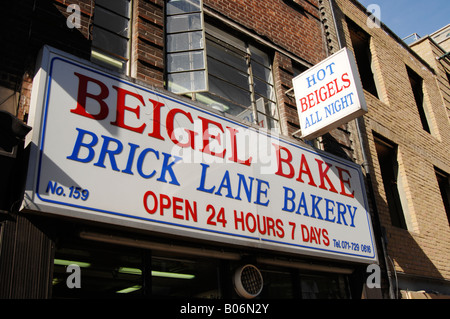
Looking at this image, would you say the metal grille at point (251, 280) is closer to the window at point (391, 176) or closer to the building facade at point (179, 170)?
the building facade at point (179, 170)

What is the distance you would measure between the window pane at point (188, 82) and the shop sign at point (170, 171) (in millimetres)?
317

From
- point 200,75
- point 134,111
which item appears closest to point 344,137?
point 200,75

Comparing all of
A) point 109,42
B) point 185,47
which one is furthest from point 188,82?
point 109,42

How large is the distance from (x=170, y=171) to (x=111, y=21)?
2.42 metres

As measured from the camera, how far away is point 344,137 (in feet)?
26.8

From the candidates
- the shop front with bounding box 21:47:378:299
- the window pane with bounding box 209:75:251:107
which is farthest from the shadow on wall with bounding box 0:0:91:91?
the window pane with bounding box 209:75:251:107

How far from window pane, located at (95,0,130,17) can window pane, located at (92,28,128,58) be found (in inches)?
15.4

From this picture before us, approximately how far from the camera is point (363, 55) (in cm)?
1081

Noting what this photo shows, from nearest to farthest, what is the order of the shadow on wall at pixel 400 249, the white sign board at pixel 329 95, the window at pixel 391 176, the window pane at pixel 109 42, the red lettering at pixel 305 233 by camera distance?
the window pane at pixel 109 42
the red lettering at pixel 305 233
the white sign board at pixel 329 95
the shadow on wall at pixel 400 249
the window at pixel 391 176

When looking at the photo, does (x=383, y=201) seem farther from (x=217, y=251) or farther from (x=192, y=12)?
(x=192, y=12)

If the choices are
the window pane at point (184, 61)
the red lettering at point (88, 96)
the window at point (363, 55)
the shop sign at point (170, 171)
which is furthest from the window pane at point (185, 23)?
the window at point (363, 55)

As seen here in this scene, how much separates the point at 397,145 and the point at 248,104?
14.3ft

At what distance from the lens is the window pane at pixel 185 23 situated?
6.03m
